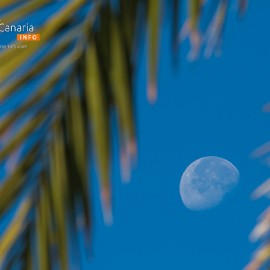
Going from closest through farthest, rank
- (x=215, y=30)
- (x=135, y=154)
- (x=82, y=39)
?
(x=135, y=154) < (x=82, y=39) < (x=215, y=30)

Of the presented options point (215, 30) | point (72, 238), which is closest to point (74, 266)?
point (72, 238)

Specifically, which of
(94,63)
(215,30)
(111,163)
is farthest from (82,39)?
(215,30)

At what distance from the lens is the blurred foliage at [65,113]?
638 mm

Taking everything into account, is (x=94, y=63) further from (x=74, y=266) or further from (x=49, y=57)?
(x=74, y=266)

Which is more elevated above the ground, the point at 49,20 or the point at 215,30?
the point at 215,30

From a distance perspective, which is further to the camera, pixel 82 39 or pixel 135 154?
pixel 82 39

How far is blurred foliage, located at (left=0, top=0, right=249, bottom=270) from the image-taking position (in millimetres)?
638

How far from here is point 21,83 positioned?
65 cm

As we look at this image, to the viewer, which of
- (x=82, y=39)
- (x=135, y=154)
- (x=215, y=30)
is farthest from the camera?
(x=215, y=30)

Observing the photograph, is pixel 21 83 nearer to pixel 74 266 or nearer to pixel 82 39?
pixel 82 39

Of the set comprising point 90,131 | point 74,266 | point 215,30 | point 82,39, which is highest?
point 215,30

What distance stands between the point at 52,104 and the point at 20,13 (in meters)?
0.12

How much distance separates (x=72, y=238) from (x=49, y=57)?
22 centimetres

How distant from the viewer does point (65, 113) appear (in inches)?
27.9
